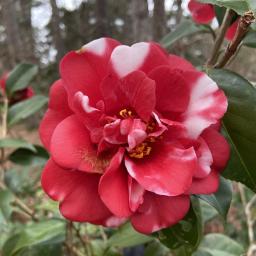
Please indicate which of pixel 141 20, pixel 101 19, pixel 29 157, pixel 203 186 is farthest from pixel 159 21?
pixel 101 19

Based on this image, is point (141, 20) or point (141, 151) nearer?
point (141, 151)

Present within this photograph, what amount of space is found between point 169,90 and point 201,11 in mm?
402

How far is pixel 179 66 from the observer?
0.60 metres

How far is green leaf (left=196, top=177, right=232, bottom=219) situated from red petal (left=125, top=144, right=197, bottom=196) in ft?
0.42

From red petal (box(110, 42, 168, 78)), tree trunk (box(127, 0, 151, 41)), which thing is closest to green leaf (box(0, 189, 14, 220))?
red petal (box(110, 42, 168, 78))

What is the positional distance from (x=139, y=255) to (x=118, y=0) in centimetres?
592

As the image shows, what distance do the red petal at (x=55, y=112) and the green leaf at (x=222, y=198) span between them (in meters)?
0.23

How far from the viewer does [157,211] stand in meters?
0.57

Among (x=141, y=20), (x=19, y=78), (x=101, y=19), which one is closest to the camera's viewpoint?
(x=19, y=78)

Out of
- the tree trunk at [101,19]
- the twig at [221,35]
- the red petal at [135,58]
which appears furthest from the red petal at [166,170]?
the tree trunk at [101,19]

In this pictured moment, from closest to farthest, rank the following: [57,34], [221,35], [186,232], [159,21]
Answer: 1. [186,232]
2. [221,35]
3. [159,21]
4. [57,34]

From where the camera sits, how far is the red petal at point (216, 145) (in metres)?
0.59

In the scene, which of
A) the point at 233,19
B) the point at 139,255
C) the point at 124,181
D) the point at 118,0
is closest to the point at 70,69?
the point at 124,181

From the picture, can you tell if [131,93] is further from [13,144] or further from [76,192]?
[13,144]
